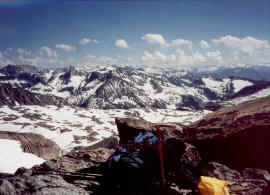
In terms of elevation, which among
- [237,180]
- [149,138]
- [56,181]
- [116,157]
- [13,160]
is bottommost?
[13,160]

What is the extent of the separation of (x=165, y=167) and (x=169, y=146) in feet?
3.00

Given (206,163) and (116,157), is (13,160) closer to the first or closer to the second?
(116,157)

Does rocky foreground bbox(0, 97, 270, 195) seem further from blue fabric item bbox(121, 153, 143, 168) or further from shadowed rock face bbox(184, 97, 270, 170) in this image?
blue fabric item bbox(121, 153, 143, 168)

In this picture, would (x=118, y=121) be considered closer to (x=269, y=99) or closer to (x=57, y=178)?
(x=57, y=178)

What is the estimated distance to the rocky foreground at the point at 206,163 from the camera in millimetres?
7441

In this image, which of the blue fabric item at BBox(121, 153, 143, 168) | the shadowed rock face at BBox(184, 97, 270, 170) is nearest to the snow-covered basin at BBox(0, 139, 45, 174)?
the blue fabric item at BBox(121, 153, 143, 168)

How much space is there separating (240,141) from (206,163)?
274 cm

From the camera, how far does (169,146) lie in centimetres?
843

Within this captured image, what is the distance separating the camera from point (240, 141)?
11016 millimetres

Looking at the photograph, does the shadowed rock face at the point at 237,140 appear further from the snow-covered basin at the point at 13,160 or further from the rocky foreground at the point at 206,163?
the snow-covered basin at the point at 13,160

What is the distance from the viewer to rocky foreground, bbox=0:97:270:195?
24.4 ft

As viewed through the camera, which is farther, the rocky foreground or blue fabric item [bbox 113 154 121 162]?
blue fabric item [bbox 113 154 121 162]

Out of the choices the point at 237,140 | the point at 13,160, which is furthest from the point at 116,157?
the point at 13,160

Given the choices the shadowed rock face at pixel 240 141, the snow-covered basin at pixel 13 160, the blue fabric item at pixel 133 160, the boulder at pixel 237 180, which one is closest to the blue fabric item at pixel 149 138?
the blue fabric item at pixel 133 160
